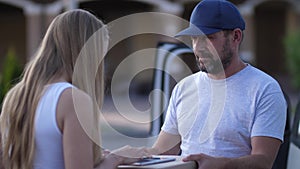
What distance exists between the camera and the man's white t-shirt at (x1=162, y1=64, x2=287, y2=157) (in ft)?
10.3

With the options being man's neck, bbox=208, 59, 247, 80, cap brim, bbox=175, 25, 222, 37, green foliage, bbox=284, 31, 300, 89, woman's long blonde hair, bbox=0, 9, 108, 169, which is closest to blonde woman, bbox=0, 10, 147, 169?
woman's long blonde hair, bbox=0, 9, 108, 169

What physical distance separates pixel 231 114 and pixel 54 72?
96cm

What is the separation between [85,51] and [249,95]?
0.94 m

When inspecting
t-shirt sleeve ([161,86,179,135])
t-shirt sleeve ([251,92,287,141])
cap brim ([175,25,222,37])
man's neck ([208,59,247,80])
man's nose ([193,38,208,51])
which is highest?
cap brim ([175,25,222,37])

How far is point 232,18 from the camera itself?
3.24m

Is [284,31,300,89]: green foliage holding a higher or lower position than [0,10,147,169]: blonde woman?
lower

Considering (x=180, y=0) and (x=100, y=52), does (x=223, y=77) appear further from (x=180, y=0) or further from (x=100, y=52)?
(x=180, y=0)

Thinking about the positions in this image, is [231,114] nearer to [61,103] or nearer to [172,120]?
[172,120]

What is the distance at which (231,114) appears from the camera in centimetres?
319

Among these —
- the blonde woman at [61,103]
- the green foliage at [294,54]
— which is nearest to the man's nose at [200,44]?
the blonde woman at [61,103]

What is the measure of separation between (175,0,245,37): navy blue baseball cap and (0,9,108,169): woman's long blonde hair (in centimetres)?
70

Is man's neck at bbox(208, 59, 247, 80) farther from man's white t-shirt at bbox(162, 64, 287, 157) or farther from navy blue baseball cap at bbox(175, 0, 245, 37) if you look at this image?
navy blue baseball cap at bbox(175, 0, 245, 37)

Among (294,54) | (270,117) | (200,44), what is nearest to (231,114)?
(270,117)

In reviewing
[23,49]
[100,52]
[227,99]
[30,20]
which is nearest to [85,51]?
[100,52]
